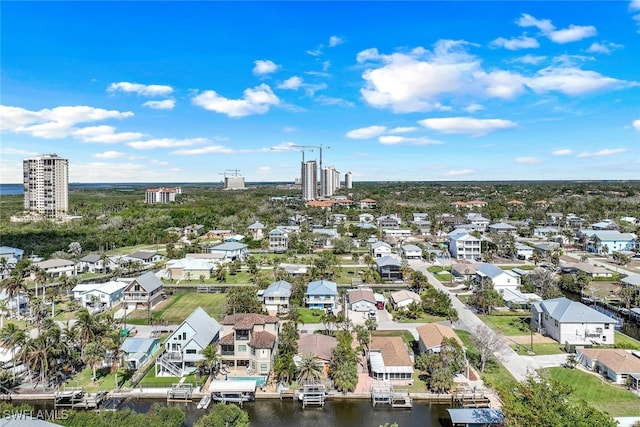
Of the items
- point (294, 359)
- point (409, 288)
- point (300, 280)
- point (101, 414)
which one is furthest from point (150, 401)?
point (409, 288)

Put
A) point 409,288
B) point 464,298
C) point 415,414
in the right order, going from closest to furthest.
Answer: point 415,414, point 464,298, point 409,288

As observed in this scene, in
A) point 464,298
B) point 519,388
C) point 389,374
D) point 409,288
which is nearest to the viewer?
point 519,388

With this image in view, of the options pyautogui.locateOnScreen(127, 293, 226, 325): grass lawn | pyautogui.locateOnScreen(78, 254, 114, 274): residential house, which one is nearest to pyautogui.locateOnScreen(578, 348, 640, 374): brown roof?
pyautogui.locateOnScreen(127, 293, 226, 325): grass lawn

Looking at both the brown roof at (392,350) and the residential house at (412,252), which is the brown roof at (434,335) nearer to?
the brown roof at (392,350)

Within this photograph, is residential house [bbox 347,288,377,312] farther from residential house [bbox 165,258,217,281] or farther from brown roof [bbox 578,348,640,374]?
residential house [bbox 165,258,217,281]

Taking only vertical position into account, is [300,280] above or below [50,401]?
above

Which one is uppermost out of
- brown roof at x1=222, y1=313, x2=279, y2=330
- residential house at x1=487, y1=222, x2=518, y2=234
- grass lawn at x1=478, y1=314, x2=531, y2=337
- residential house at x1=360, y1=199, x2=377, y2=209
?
residential house at x1=360, y1=199, x2=377, y2=209

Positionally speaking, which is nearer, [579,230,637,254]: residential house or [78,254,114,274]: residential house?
[78,254,114,274]: residential house

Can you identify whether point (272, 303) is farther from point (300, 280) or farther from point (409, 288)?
point (409, 288)
